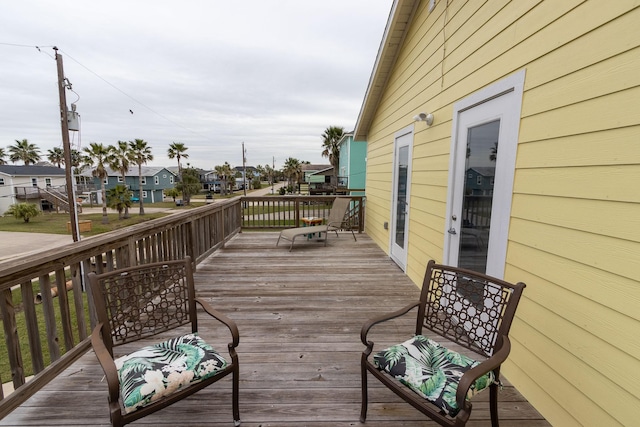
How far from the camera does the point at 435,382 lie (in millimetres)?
1218

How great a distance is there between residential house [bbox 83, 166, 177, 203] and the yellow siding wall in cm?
4382

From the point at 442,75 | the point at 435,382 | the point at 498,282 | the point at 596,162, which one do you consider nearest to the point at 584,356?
the point at 498,282

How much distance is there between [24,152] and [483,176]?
5409cm

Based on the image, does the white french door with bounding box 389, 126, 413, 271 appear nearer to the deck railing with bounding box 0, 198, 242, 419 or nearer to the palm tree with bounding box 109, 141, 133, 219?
the deck railing with bounding box 0, 198, 242, 419

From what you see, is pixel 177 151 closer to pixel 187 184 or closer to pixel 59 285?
pixel 187 184

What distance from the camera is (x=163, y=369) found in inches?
50.4

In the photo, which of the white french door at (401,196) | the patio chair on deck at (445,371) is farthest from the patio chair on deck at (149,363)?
the white french door at (401,196)

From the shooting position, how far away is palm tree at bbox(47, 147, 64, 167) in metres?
40.7

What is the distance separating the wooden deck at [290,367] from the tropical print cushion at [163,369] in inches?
16.3

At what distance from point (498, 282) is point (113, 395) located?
1.78 meters

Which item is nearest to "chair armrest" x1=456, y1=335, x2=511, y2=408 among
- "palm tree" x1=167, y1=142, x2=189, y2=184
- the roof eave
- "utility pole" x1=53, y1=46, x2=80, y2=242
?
the roof eave

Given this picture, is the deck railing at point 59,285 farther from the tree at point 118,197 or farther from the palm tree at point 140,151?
the palm tree at point 140,151

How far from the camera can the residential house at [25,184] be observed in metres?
27.1

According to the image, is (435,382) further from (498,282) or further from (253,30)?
(253,30)
